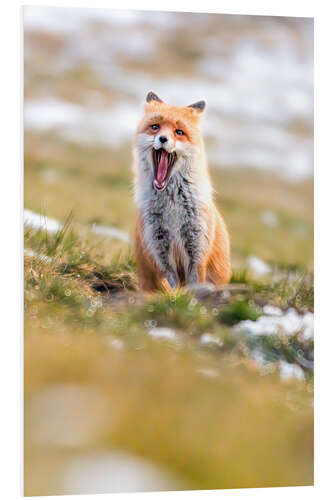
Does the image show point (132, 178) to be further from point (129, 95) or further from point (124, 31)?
point (124, 31)

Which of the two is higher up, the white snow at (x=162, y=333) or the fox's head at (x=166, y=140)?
the fox's head at (x=166, y=140)

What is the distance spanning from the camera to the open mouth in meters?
Result: 4.60

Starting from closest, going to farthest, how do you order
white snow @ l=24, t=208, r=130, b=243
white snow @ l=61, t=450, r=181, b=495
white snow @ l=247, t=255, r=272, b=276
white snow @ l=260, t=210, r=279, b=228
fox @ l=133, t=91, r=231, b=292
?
white snow @ l=61, t=450, r=181, b=495
white snow @ l=24, t=208, r=130, b=243
fox @ l=133, t=91, r=231, b=292
white snow @ l=247, t=255, r=272, b=276
white snow @ l=260, t=210, r=279, b=228

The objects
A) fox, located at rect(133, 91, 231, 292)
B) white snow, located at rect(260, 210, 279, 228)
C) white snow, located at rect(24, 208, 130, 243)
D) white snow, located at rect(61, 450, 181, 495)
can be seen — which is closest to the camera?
white snow, located at rect(61, 450, 181, 495)

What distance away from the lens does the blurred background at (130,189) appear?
14.0 feet

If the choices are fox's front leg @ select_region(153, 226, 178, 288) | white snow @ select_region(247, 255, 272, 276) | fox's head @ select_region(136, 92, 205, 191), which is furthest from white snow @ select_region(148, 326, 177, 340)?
white snow @ select_region(247, 255, 272, 276)

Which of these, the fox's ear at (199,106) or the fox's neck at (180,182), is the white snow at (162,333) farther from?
the fox's ear at (199,106)

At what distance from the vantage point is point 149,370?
4414 millimetres

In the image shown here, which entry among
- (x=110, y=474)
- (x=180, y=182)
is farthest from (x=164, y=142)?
(x=110, y=474)

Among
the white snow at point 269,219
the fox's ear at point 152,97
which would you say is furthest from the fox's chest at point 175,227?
the white snow at point 269,219

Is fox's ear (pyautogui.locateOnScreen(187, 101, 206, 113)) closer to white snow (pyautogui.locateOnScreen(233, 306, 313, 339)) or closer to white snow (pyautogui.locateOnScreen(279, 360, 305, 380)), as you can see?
white snow (pyautogui.locateOnScreen(233, 306, 313, 339))

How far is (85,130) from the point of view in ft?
17.8

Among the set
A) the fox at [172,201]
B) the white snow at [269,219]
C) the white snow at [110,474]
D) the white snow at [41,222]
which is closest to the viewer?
the white snow at [110,474]

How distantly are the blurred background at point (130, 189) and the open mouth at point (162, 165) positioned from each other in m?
0.35
